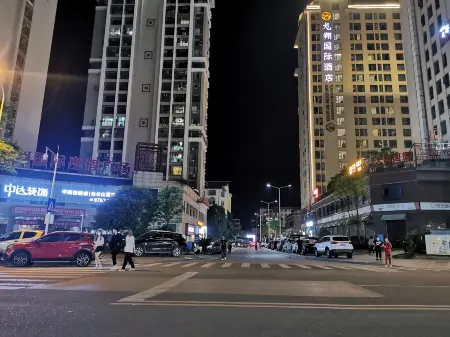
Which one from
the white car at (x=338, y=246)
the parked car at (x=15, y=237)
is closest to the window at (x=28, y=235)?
the parked car at (x=15, y=237)

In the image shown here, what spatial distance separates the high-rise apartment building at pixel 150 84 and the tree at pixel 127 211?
51926 mm

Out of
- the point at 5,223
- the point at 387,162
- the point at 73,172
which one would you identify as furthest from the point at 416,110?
the point at 5,223

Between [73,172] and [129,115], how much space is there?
4693 cm

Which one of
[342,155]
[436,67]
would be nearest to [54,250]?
[436,67]

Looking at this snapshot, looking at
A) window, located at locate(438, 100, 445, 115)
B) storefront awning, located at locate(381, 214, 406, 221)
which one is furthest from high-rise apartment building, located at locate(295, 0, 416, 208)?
storefront awning, located at locate(381, 214, 406, 221)

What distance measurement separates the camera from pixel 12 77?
6066 centimetres

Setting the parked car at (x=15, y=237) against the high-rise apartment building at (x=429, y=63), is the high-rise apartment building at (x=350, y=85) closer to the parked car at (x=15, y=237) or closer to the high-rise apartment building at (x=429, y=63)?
the high-rise apartment building at (x=429, y=63)

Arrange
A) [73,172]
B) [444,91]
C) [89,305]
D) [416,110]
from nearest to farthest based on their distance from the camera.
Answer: [89,305] → [73,172] → [444,91] → [416,110]

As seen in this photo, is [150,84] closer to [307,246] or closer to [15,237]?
[307,246]

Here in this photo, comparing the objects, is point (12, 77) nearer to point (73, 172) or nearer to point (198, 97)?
point (73, 172)

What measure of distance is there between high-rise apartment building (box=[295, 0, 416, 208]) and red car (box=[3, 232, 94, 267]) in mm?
77117

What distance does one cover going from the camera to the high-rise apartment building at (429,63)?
49938 millimetres

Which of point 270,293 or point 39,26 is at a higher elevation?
point 39,26

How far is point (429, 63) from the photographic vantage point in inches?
2154
